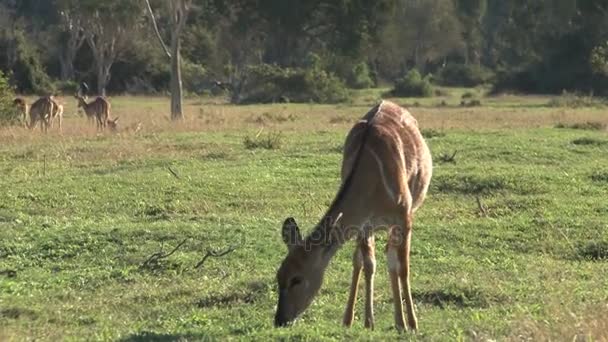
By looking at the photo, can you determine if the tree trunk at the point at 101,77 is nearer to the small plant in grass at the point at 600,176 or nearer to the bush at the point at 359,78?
the bush at the point at 359,78

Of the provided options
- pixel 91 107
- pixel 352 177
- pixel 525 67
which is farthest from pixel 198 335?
pixel 525 67

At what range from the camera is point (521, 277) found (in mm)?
9383

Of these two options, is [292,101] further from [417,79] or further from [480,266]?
[480,266]

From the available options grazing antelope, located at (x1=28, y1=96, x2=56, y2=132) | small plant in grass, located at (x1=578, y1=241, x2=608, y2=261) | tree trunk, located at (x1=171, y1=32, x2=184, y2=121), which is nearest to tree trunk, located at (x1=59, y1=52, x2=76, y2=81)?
tree trunk, located at (x1=171, y1=32, x2=184, y2=121)

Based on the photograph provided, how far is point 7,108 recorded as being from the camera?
25.1m

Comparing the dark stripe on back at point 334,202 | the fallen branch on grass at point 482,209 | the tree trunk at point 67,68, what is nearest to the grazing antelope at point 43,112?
the fallen branch on grass at point 482,209

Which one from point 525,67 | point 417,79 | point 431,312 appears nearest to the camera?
point 431,312

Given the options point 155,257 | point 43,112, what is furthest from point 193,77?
point 155,257

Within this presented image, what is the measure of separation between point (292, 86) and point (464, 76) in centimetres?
1688

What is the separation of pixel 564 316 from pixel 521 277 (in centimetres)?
252

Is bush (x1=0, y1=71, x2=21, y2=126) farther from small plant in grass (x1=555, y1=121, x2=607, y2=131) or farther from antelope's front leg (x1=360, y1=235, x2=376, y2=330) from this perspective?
antelope's front leg (x1=360, y1=235, x2=376, y2=330)

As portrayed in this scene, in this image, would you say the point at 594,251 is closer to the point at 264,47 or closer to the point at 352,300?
the point at 352,300

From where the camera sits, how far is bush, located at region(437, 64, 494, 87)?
187ft

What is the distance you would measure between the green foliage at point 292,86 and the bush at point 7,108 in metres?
18.1
